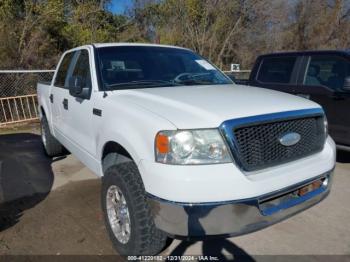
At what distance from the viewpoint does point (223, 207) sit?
86.9 inches

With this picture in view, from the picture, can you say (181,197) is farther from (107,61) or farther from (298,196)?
(107,61)

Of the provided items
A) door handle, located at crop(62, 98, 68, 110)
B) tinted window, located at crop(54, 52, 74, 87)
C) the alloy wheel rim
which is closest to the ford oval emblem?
the alloy wheel rim

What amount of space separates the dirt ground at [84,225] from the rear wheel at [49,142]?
672 millimetres

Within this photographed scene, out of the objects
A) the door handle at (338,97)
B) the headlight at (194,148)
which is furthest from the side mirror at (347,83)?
the headlight at (194,148)

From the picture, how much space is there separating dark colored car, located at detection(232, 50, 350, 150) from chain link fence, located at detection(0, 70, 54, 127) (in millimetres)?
7142

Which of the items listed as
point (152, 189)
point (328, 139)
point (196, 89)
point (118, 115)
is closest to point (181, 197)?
point (152, 189)

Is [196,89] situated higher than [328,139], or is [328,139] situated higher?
[196,89]

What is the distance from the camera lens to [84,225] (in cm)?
348

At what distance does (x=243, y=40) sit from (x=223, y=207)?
23.2 metres

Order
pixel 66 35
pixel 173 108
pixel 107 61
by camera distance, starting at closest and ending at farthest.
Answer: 1. pixel 173 108
2. pixel 107 61
3. pixel 66 35

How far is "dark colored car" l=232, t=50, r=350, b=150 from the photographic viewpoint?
5.00 meters

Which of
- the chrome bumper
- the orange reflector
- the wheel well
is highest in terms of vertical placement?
the orange reflector

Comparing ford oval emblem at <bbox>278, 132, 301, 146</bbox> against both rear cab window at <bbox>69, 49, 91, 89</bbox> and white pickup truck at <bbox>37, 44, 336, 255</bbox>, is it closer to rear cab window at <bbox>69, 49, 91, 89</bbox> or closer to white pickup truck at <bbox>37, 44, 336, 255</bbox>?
white pickup truck at <bbox>37, 44, 336, 255</bbox>

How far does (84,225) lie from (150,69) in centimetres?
Answer: 184
